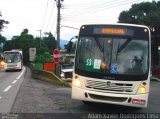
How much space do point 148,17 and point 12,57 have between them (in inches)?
678

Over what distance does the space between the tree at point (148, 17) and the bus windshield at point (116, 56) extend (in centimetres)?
3390

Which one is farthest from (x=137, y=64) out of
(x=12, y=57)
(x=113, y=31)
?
(x=12, y=57)

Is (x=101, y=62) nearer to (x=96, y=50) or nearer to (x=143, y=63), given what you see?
(x=96, y=50)

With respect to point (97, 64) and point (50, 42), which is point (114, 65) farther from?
point (50, 42)

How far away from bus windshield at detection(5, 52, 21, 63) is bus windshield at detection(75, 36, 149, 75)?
38.7 m

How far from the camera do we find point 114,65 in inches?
492

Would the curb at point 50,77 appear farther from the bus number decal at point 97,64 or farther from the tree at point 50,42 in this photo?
the tree at point 50,42

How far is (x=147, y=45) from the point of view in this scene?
41.9ft

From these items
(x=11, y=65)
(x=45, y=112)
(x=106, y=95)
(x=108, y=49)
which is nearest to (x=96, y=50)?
(x=108, y=49)

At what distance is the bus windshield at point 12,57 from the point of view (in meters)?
50.9

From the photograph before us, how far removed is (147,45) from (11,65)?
3946 centimetres

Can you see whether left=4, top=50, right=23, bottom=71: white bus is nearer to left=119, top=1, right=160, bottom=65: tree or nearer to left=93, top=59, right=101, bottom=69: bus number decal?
left=119, top=1, right=160, bottom=65: tree

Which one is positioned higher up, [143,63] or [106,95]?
[143,63]

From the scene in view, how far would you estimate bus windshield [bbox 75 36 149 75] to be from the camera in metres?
12.4
